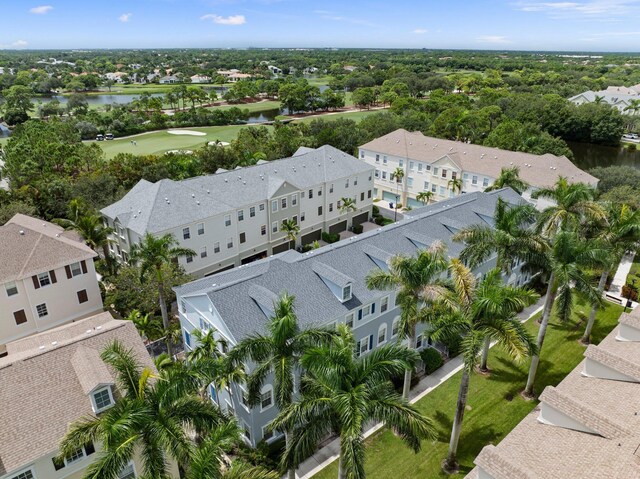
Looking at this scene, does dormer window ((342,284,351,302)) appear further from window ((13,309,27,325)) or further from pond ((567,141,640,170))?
pond ((567,141,640,170))

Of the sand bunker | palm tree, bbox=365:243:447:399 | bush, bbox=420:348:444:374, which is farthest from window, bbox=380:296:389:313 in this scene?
the sand bunker

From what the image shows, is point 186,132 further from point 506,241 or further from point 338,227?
point 506,241

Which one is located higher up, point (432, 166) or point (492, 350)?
point (432, 166)

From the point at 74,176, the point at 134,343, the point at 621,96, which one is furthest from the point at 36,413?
the point at 621,96

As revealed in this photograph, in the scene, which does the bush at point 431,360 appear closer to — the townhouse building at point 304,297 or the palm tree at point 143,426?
the townhouse building at point 304,297

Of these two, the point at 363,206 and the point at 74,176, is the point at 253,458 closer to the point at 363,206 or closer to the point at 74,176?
the point at 363,206

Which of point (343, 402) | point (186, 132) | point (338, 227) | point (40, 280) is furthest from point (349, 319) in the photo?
point (186, 132)

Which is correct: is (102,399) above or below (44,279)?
above

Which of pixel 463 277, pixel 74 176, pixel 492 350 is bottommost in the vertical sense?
pixel 492 350
